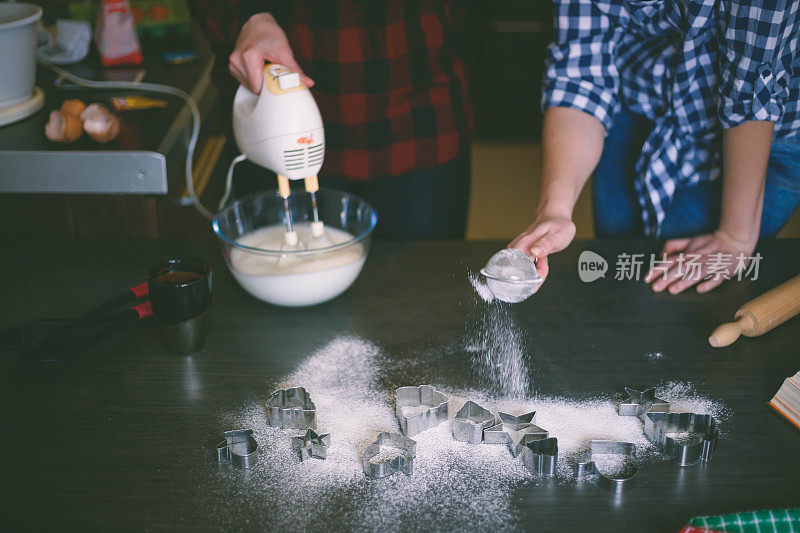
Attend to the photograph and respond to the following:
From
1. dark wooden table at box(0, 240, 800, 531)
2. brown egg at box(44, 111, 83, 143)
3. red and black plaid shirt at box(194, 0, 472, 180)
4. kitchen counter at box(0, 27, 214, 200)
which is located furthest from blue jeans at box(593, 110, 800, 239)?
brown egg at box(44, 111, 83, 143)

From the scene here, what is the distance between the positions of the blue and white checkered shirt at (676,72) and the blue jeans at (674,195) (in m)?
0.03

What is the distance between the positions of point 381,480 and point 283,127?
534 millimetres

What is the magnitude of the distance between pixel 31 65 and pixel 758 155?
1.49m

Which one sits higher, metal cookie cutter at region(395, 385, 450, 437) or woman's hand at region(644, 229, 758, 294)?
woman's hand at region(644, 229, 758, 294)

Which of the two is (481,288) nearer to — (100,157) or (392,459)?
(392,459)

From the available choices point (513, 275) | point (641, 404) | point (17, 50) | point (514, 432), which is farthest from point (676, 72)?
point (17, 50)

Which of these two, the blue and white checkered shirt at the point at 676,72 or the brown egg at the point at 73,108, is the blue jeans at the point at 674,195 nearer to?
the blue and white checkered shirt at the point at 676,72

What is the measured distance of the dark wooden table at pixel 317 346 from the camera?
78cm

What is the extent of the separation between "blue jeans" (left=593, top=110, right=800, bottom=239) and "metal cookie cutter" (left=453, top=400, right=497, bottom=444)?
73cm

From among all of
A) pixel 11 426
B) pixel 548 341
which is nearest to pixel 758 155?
pixel 548 341

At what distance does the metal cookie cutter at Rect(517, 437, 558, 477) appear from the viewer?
817 mm

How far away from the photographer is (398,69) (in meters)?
1.50

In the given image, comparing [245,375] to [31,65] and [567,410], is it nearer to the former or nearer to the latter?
[567,410]

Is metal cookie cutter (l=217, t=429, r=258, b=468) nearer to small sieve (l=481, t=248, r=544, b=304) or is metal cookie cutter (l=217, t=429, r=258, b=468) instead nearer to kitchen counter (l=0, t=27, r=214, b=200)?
small sieve (l=481, t=248, r=544, b=304)
